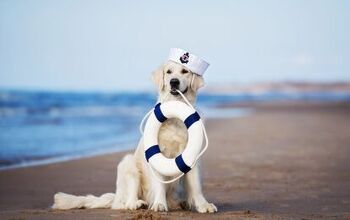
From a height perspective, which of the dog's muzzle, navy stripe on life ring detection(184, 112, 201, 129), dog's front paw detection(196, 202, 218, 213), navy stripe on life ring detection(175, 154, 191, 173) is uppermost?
the dog's muzzle

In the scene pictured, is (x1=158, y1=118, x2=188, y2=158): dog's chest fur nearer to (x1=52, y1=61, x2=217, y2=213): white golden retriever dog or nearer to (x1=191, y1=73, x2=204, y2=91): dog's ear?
(x1=52, y1=61, x2=217, y2=213): white golden retriever dog

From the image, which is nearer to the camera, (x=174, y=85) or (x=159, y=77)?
(x=174, y=85)

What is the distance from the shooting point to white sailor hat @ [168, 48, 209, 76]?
594 cm

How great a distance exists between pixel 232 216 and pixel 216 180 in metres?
2.68

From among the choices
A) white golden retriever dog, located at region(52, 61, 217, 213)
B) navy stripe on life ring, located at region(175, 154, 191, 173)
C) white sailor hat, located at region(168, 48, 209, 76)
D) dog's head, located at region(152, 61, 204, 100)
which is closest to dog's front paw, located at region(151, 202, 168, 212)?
white golden retriever dog, located at region(52, 61, 217, 213)

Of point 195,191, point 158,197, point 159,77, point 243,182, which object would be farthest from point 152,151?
point 243,182

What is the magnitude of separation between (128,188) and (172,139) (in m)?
0.67

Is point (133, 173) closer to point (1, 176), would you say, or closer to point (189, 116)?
point (189, 116)

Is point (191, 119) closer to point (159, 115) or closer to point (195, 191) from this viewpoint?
point (159, 115)

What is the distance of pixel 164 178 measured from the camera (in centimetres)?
590

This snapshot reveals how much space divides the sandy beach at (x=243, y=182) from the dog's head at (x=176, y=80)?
115 cm

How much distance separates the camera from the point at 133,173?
610cm

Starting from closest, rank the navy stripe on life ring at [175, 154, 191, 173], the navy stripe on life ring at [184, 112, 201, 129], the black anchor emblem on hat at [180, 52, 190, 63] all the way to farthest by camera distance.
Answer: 1. the navy stripe on life ring at [175, 154, 191, 173]
2. the navy stripe on life ring at [184, 112, 201, 129]
3. the black anchor emblem on hat at [180, 52, 190, 63]

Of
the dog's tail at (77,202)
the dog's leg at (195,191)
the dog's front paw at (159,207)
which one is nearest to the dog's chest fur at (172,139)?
the dog's leg at (195,191)
